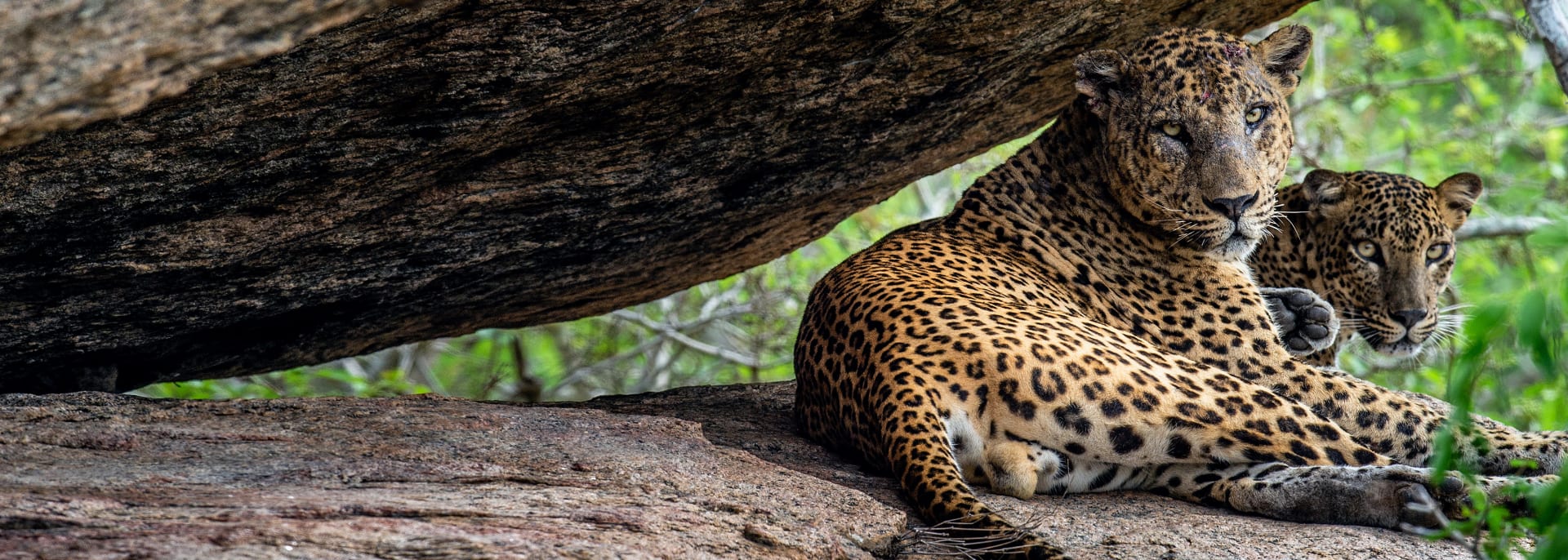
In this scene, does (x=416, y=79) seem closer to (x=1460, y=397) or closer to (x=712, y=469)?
(x=712, y=469)

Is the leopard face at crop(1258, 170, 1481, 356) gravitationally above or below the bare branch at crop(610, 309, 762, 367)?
below

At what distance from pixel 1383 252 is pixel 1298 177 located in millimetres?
7441

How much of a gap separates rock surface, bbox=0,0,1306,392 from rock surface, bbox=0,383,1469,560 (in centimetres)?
74

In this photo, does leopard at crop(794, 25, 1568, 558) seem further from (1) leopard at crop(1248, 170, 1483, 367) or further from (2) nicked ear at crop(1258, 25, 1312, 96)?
(1) leopard at crop(1248, 170, 1483, 367)

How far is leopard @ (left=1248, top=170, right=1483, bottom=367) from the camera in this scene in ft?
26.2

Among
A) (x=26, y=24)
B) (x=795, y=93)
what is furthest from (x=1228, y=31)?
(x=26, y=24)

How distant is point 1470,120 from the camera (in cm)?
1568

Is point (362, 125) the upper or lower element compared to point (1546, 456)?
upper

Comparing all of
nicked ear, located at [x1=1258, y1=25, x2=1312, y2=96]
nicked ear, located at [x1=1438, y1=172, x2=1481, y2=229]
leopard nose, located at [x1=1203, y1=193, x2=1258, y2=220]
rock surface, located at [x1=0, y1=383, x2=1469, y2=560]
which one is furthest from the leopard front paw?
rock surface, located at [x1=0, y1=383, x2=1469, y2=560]

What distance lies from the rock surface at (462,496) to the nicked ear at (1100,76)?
218 centimetres

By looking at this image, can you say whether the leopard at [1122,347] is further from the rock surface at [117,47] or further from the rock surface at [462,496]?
the rock surface at [117,47]

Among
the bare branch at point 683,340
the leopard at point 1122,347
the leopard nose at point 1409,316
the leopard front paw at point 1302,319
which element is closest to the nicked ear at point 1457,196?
the leopard nose at point 1409,316

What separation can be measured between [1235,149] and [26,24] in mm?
5343

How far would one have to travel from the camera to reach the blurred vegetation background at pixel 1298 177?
12961 mm
